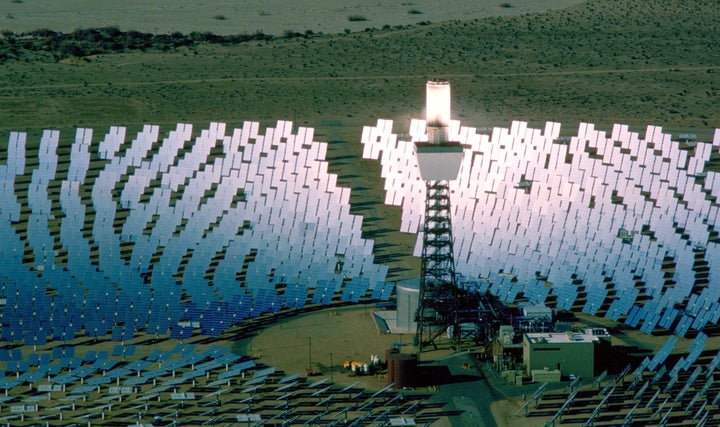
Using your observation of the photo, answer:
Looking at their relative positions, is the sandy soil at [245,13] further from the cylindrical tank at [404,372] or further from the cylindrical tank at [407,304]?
the cylindrical tank at [404,372]

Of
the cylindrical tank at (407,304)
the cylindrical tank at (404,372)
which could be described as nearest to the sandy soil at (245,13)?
the cylindrical tank at (407,304)

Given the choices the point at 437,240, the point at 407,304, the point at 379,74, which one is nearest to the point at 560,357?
the point at 437,240

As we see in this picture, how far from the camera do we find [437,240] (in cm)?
6781

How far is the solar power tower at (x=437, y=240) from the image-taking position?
66.4 metres

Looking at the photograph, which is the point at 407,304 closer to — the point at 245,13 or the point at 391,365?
the point at 391,365

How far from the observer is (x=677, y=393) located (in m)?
60.8

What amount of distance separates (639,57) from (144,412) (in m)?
87.5

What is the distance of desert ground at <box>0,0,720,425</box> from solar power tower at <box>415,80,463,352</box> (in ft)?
58.4

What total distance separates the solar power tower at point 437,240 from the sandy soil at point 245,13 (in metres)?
88.7

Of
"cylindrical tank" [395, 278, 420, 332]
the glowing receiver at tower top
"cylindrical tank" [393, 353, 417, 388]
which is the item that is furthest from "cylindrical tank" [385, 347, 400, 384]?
the glowing receiver at tower top

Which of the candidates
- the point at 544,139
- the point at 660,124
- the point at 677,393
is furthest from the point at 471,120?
the point at 677,393

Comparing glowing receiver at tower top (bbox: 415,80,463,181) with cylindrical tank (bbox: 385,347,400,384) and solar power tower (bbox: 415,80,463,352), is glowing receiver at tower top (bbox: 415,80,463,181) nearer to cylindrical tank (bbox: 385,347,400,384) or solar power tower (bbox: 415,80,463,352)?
solar power tower (bbox: 415,80,463,352)

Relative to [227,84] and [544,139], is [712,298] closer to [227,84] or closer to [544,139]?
[544,139]

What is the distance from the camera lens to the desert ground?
4496 inches
